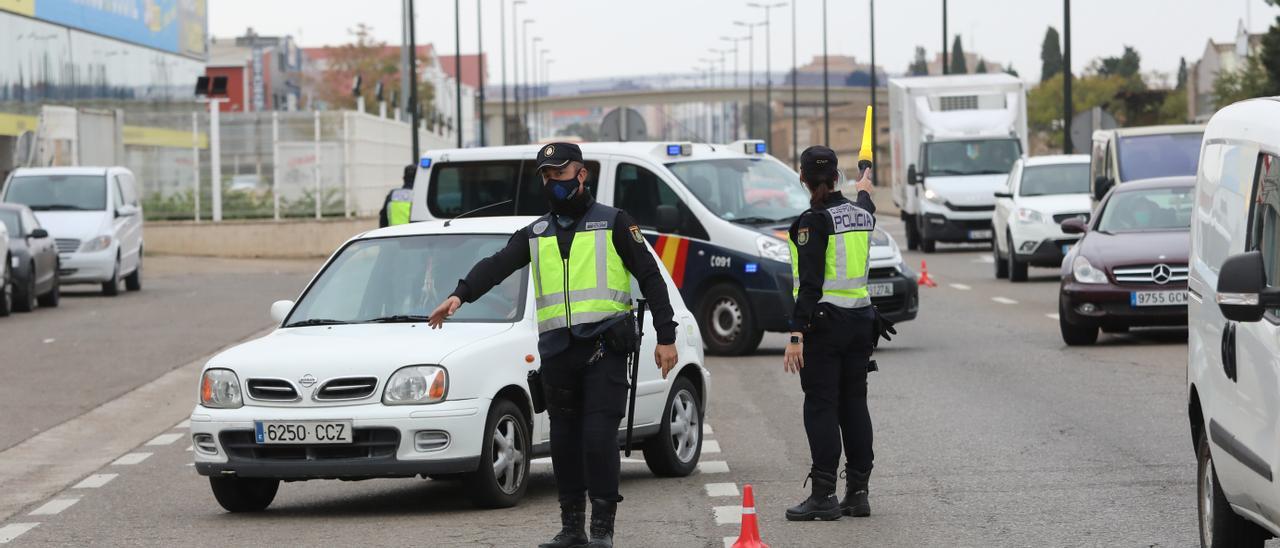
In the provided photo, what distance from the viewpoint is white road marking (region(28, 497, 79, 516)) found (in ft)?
35.4

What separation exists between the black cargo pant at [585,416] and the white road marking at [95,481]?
13.7 ft

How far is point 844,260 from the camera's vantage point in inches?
381

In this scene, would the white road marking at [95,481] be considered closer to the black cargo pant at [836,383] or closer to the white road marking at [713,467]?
the white road marking at [713,467]

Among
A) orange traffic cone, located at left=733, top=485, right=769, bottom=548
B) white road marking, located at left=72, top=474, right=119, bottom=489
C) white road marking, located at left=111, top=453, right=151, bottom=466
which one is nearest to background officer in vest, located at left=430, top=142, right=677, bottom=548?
orange traffic cone, located at left=733, top=485, right=769, bottom=548

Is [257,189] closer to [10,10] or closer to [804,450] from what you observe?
[10,10]

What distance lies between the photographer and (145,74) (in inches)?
2731

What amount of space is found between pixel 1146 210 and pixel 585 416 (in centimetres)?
1307

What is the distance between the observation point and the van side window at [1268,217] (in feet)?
22.6

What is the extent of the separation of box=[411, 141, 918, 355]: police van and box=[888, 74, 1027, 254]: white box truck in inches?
750

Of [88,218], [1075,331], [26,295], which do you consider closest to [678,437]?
[1075,331]

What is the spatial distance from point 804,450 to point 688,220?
687cm

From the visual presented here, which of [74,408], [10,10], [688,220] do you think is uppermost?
[10,10]

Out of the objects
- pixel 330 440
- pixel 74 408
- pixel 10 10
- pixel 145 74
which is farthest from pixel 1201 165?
pixel 145 74

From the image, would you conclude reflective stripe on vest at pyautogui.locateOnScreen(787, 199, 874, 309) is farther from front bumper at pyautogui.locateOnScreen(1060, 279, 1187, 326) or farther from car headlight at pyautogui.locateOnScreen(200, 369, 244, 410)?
front bumper at pyautogui.locateOnScreen(1060, 279, 1187, 326)
